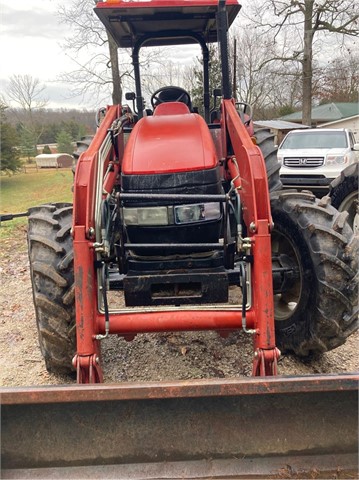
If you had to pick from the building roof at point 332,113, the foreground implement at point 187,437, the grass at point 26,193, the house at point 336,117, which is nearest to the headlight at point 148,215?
the foreground implement at point 187,437

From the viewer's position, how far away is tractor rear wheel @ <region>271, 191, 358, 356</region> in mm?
2850

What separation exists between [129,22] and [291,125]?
27.3m

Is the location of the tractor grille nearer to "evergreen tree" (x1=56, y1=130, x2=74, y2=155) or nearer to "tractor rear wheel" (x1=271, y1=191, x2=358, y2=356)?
"tractor rear wheel" (x1=271, y1=191, x2=358, y2=356)

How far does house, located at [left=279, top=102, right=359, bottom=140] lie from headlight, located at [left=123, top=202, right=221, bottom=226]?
30.5 metres

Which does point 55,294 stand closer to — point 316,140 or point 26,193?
point 316,140

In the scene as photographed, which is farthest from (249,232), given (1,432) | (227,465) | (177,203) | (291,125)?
(291,125)

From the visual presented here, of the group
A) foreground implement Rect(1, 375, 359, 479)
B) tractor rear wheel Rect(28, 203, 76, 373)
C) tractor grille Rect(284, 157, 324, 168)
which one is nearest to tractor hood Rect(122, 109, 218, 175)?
tractor rear wheel Rect(28, 203, 76, 373)

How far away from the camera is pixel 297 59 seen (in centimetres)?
1958

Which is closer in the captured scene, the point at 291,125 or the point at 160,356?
the point at 160,356

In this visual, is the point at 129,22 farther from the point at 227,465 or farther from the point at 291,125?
the point at 291,125

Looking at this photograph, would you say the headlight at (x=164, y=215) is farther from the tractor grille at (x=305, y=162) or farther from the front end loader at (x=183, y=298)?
the tractor grille at (x=305, y=162)

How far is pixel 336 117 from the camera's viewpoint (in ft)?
109

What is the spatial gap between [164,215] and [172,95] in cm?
190

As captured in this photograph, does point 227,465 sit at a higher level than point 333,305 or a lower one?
lower
